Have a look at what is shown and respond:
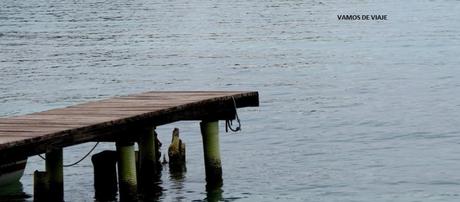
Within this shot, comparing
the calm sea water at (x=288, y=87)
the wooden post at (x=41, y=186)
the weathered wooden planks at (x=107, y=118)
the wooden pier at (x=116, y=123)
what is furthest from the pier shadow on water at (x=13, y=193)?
the weathered wooden planks at (x=107, y=118)

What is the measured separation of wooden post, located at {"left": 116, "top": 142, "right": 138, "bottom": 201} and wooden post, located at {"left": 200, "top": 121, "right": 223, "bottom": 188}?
8.23 ft

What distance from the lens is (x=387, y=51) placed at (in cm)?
6606

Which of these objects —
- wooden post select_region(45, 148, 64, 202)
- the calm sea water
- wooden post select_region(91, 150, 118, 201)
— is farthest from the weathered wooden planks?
the calm sea water

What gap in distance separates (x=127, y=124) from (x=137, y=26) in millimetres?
81003

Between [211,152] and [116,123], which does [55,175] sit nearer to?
[116,123]

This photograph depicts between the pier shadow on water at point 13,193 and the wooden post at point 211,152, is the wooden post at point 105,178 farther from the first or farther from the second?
the wooden post at point 211,152

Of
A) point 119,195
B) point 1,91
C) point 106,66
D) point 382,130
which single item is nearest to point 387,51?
point 106,66

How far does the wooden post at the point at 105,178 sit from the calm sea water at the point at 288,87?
12.1 inches

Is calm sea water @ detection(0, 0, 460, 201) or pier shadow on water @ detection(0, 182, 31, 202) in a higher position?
calm sea water @ detection(0, 0, 460, 201)

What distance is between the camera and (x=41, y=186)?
21.7 meters

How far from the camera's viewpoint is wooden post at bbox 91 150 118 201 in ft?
75.4

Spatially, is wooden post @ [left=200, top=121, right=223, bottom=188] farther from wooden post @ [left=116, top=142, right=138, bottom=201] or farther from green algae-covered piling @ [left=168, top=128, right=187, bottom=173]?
wooden post @ [left=116, top=142, right=138, bottom=201]

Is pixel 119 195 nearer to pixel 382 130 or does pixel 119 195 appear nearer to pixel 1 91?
pixel 382 130

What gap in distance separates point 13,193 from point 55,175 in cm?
285
